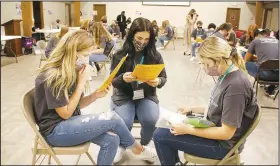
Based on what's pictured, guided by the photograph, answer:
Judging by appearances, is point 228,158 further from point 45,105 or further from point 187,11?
point 187,11

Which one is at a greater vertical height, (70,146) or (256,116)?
(256,116)

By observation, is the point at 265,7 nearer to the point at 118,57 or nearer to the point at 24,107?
the point at 118,57

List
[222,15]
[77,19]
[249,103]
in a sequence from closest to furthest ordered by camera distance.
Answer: [249,103] < [77,19] < [222,15]

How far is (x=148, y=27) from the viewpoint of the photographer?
7.27ft

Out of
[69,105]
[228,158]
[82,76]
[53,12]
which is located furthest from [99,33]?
[53,12]

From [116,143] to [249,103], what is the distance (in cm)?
85

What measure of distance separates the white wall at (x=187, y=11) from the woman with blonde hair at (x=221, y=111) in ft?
47.9

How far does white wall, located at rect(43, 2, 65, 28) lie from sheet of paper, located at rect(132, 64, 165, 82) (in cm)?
1240

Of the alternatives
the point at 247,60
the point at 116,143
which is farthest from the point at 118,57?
the point at 247,60

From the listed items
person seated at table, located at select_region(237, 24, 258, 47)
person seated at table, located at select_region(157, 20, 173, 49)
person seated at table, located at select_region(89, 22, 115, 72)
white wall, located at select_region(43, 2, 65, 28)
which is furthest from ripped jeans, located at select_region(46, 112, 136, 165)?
white wall, located at select_region(43, 2, 65, 28)

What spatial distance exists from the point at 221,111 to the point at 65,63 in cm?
95

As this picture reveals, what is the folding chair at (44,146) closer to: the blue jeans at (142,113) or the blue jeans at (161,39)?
the blue jeans at (142,113)

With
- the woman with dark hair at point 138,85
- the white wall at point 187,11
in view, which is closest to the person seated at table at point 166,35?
the white wall at point 187,11

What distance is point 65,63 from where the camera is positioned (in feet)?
5.30
